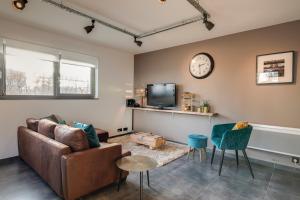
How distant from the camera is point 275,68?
3.07 metres

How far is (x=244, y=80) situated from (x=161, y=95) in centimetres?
196

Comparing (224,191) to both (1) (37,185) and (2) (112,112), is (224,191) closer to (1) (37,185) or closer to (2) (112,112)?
(1) (37,185)

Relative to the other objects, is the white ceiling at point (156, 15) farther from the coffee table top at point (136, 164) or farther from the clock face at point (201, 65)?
the coffee table top at point (136, 164)

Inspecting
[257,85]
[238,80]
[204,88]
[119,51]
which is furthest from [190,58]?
[119,51]

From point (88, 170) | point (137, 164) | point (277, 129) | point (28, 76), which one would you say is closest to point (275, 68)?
point (277, 129)

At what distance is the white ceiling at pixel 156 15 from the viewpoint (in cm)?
246

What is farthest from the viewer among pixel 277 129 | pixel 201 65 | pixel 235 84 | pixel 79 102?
pixel 79 102

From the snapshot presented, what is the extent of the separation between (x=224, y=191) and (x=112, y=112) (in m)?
3.37

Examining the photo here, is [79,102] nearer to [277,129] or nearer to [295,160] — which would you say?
[277,129]

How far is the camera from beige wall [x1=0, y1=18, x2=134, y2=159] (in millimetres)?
3121

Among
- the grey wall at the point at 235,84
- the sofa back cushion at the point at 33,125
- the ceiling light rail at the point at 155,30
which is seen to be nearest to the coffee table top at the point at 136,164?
the sofa back cushion at the point at 33,125

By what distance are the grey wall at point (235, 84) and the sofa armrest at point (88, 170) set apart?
241 centimetres

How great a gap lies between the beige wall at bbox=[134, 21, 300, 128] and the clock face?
0.33ft

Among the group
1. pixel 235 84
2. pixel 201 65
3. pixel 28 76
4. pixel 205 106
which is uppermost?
pixel 201 65
